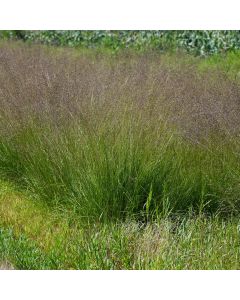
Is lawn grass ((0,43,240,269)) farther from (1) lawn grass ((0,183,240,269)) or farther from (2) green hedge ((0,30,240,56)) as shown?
(2) green hedge ((0,30,240,56))

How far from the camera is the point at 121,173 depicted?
4414 mm

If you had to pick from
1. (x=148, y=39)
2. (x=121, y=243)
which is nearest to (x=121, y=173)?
(x=121, y=243)

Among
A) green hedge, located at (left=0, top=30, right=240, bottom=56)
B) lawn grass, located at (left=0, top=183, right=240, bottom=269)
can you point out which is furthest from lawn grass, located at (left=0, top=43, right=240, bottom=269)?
green hedge, located at (left=0, top=30, right=240, bottom=56)

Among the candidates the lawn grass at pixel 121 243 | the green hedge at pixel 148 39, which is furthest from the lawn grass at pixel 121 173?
the green hedge at pixel 148 39

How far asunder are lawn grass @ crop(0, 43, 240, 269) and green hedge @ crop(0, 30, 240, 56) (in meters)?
3.41

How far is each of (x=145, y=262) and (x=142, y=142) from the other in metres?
0.91

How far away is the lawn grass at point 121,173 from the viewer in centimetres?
420

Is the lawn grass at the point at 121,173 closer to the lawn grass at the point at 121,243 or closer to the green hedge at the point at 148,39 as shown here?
the lawn grass at the point at 121,243

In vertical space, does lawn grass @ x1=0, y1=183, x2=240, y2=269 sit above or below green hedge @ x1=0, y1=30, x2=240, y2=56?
below

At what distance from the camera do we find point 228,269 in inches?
161

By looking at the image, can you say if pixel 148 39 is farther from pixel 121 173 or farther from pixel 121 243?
pixel 121 243

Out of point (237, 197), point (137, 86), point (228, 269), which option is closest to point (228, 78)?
point (137, 86)

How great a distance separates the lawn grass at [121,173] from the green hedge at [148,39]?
3.41 meters

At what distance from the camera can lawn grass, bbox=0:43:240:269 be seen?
420 centimetres
